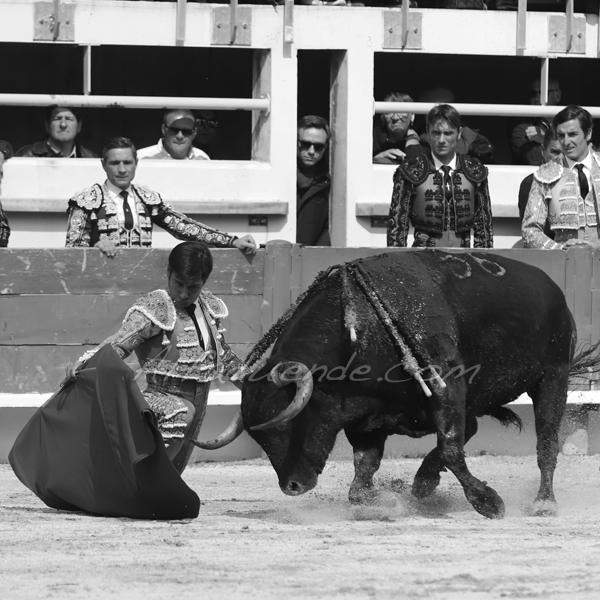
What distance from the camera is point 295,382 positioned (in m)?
5.08

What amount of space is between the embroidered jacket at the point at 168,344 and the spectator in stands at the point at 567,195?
2418 mm

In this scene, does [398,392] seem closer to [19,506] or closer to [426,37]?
[19,506]

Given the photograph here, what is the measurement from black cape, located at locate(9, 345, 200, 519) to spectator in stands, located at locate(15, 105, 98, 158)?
2924 mm

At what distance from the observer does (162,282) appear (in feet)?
22.5

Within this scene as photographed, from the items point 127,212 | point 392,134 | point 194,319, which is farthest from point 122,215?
point 392,134

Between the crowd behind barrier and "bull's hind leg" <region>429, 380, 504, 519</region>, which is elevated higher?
the crowd behind barrier

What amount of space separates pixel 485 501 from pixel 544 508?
490 millimetres

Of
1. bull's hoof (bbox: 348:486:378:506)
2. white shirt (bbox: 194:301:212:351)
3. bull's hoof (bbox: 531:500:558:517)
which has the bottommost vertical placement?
bull's hoof (bbox: 531:500:558:517)

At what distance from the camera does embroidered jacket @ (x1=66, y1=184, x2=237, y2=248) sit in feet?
20.8

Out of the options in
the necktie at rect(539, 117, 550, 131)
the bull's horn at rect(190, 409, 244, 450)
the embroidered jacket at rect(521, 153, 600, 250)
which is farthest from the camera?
the necktie at rect(539, 117, 550, 131)

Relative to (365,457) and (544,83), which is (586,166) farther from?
(365,457)

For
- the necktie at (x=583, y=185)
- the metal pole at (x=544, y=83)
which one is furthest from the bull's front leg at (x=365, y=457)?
the metal pole at (x=544, y=83)

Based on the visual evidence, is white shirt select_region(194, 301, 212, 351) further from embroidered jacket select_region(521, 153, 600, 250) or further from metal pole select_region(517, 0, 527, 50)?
metal pole select_region(517, 0, 527, 50)

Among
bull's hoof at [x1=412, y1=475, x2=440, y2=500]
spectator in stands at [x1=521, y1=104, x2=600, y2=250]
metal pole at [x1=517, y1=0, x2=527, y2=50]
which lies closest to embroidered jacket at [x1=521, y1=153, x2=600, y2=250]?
spectator in stands at [x1=521, y1=104, x2=600, y2=250]
